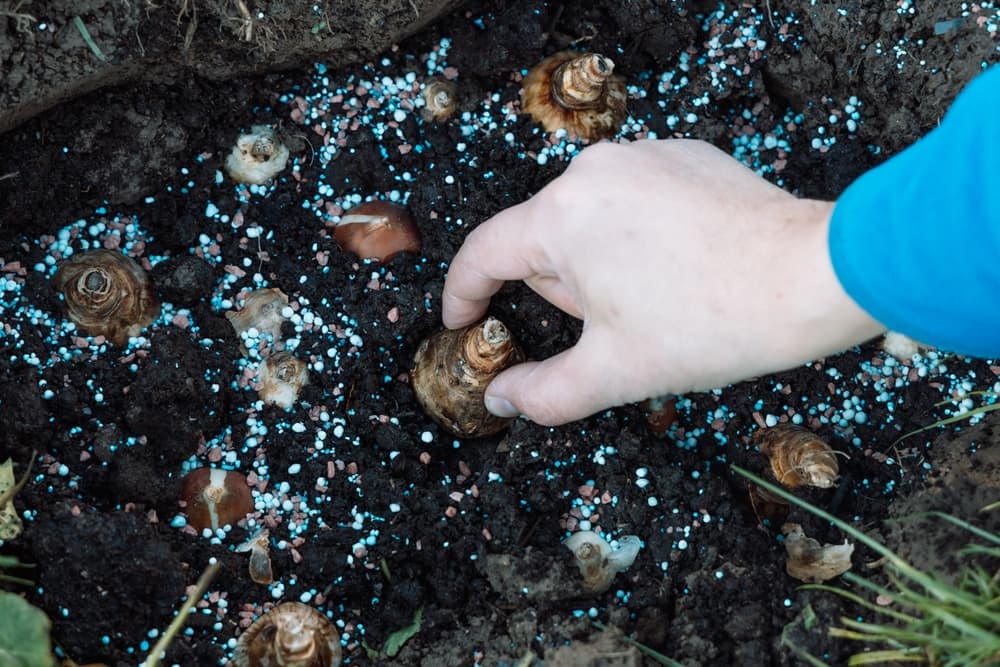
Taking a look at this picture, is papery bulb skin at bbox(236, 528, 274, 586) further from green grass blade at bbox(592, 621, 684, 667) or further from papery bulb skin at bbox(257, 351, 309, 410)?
green grass blade at bbox(592, 621, 684, 667)

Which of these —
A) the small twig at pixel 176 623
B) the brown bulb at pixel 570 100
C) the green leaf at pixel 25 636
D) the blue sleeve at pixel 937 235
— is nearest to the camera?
the blue sleeve at pixel 937 235

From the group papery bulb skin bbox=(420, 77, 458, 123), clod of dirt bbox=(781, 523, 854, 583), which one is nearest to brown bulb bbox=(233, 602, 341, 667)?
clod of dirt bbox=(781, 523, 854, 583)

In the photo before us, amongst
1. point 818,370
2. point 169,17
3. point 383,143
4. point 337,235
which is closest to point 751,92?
point 818,370

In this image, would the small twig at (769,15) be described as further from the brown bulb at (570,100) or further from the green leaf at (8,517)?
the green leaf at (8,517)

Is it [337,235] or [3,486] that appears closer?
[3,486]

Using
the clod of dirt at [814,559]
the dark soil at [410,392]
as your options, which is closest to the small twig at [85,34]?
the dark soil at [410,392]

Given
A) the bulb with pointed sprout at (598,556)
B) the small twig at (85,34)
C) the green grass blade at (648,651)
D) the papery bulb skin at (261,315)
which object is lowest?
the green grass blade at (648,651)

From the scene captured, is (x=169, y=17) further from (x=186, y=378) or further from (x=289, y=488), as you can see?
(x=289, y=488)
